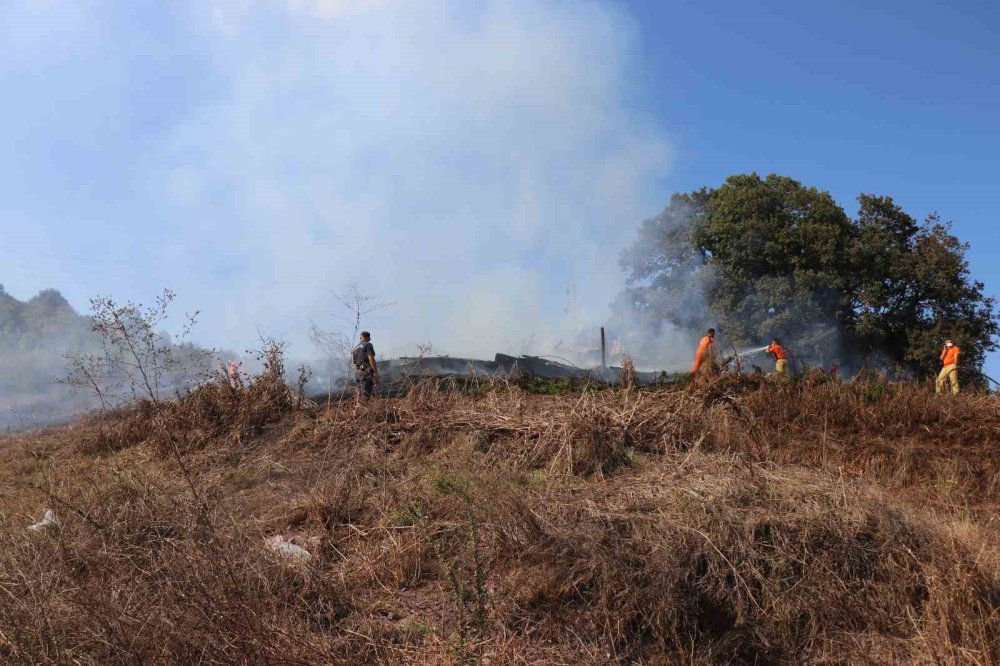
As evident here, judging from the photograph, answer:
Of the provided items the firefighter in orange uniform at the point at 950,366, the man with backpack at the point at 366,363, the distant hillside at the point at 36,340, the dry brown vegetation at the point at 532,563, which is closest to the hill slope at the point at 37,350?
the distant hillside at the point at 36,340

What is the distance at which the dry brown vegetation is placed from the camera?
3.82 m

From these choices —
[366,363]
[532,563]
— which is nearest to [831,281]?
[366,363]

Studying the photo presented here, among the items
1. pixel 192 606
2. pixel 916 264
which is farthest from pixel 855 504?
pixel 916 264

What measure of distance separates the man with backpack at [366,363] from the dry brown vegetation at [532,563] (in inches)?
141

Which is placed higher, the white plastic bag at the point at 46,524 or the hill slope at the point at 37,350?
the hill slope at the point at 37,350

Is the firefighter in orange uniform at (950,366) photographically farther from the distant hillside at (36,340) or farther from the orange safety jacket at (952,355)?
the distant hillside at (36,340)

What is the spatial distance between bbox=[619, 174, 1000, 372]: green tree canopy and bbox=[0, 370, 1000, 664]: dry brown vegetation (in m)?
16.1

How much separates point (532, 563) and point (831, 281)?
66.6 feet

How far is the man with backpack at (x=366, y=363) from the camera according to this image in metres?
10.4

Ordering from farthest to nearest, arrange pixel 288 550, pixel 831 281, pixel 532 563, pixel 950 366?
pixel 831 281, pixel 950 366, pixel 288 550, pixel 532 563

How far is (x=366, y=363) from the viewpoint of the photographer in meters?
10.7

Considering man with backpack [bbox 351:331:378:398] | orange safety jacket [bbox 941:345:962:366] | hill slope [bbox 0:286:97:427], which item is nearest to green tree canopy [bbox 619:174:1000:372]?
orange safety jacket [bbox 941:345:962:366]

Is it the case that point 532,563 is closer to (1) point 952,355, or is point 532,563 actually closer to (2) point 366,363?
(2) point 366,363

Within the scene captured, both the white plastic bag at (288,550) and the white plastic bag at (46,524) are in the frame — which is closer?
the white plastic bag at (288,550)
